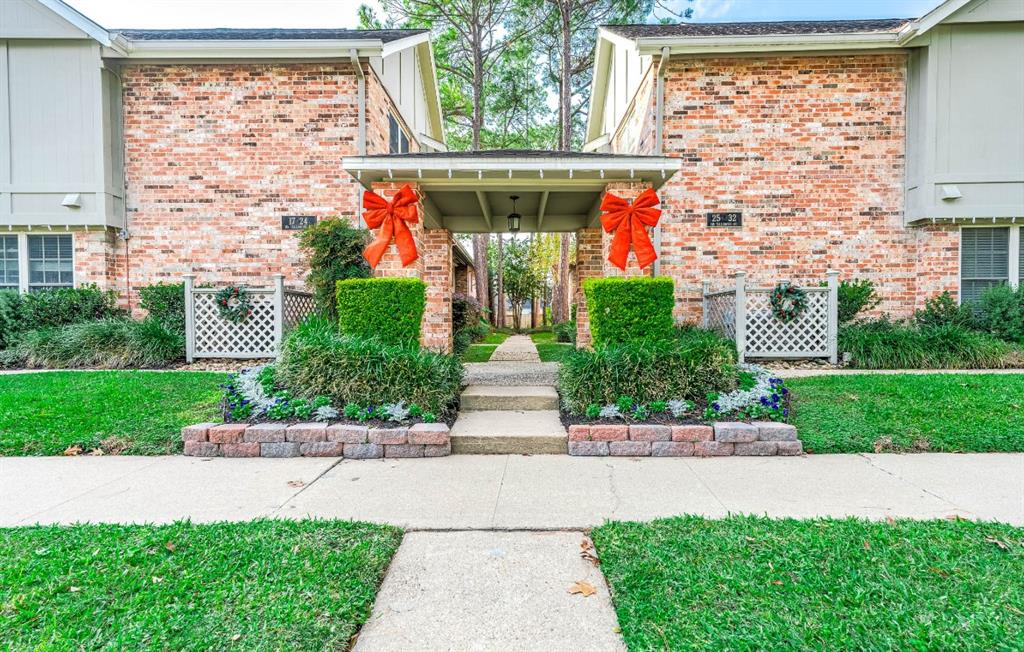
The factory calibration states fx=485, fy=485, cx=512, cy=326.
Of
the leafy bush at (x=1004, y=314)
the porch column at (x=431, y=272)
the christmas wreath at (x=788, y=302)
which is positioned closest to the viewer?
the porch column at (x=431, y=272)

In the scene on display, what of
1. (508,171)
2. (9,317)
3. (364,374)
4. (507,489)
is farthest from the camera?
(9,317)

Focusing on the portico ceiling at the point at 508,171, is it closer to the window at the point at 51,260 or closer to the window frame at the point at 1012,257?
the window frame at the point at 1012,257

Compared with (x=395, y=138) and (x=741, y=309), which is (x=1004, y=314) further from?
(x=395, y=138)

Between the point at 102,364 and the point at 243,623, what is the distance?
736 cm

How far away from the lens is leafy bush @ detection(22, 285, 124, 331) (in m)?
7.78

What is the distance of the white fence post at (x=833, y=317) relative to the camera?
280 inches

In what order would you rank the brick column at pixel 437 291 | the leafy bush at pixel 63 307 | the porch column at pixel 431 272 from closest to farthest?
the porch column at pixel 431 272 → the brick column at pixel 437 291 → the leafy bush at pixel 63 307

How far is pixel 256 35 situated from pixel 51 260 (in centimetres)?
546

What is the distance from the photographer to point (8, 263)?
28.2 feet

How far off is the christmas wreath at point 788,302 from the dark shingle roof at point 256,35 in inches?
310

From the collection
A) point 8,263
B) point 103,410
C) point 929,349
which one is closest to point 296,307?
point 103,410

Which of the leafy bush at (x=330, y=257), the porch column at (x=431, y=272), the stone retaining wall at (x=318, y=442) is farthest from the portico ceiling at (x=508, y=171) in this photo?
the stone retaining wall at (x=318, y=442)

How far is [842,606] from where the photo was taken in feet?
6.12

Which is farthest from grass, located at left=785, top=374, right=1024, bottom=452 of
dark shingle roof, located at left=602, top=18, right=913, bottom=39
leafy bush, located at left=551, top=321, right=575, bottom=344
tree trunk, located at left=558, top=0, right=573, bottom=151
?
tree trunk, located at left=558, top=0, right=573, bottom=151
